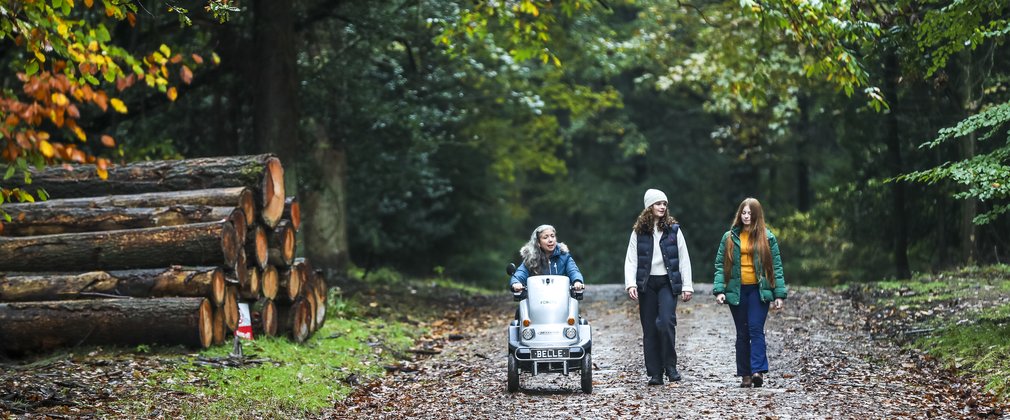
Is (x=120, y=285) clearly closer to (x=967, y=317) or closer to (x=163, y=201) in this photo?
(x=163, y=201)

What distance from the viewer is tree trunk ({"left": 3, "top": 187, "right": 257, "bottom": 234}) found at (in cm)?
1230

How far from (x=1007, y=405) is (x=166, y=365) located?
7851mm

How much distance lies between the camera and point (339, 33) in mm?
20531

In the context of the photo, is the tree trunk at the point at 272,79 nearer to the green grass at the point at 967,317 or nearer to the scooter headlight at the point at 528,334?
the scooter headlight at the point at 528,334

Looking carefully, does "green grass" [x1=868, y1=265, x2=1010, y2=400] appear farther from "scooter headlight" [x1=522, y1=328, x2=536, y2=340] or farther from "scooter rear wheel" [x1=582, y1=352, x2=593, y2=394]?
"scooter headlight" [x1=522, y1=328, x2=536, y2=340]

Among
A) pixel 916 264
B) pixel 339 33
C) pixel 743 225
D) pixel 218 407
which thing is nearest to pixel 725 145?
pixel 916 264

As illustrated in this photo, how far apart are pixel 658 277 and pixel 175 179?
600cm

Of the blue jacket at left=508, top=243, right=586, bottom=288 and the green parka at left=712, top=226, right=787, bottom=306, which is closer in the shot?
the green parka at left=712, top=226, right=787, bottom=306

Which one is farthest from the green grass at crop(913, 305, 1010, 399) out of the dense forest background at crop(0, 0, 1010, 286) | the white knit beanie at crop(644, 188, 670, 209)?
the white knit beanie at crop(644, 188, 670, 209)

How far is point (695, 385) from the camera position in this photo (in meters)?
10.7

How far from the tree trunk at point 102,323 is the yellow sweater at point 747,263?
5.60m

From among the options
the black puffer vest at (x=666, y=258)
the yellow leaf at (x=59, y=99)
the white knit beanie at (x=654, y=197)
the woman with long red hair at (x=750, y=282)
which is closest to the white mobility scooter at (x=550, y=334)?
the black puffer vest at (x=666, y=258)

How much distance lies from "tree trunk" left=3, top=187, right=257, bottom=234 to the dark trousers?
476 cm

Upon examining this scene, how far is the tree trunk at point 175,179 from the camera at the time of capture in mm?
12766
